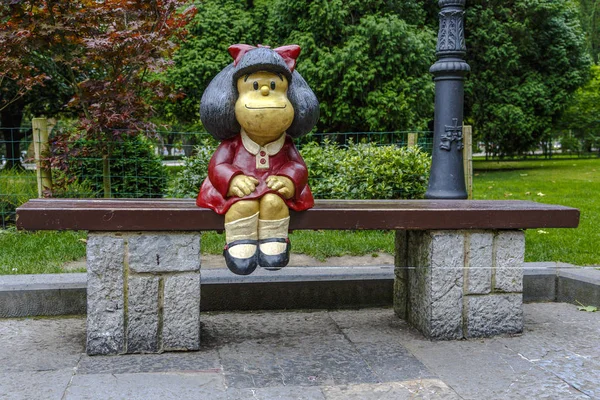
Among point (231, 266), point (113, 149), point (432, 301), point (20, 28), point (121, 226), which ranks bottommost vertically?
point (432, 301)

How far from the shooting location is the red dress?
3484 millimetres

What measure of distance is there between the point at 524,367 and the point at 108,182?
16.5ft

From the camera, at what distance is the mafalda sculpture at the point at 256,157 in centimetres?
343

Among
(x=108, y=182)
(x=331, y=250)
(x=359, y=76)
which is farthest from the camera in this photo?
(x=359, y=76)

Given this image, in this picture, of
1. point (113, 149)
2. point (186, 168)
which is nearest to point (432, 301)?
point (186, 168)

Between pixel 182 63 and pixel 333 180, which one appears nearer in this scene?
pixel 333 180

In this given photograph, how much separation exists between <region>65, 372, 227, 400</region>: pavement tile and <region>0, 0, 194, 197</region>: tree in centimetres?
382

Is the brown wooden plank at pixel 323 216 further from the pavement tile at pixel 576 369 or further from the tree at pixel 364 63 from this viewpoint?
the tree at pixel 364 63

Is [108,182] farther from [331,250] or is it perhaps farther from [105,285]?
[105,285]

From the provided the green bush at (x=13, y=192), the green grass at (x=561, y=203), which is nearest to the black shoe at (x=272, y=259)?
the green grass at (x=561, y=203)

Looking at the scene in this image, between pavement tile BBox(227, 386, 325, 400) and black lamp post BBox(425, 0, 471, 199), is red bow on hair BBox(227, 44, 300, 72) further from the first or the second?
black lamp post BBox(425, 0, 471, 199)

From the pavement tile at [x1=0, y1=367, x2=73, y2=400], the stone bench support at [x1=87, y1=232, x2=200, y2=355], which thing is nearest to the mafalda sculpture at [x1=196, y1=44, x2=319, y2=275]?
the stone bench support at [x1=87, y1=232, x2=200, y2=355]

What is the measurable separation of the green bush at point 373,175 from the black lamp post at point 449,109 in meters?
1.73

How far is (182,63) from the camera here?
16.5 metres
